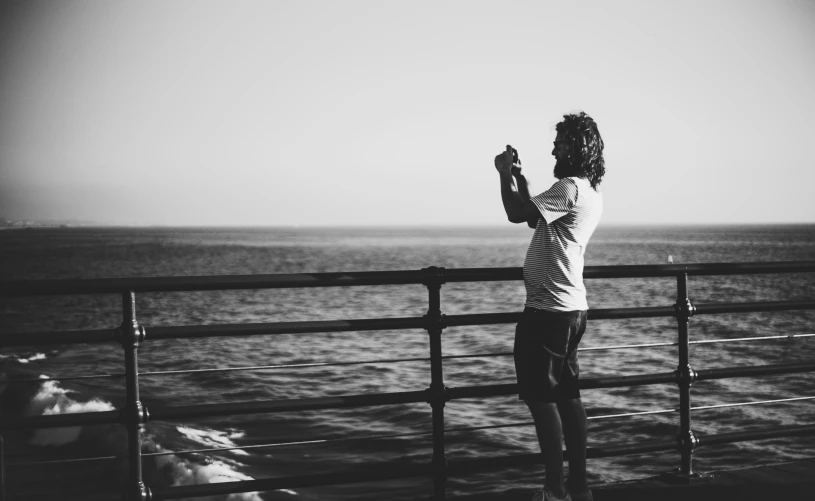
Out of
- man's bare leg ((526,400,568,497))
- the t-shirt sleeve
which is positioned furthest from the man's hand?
man's bare leg ((526,400,568,497))

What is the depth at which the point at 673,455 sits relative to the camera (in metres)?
14.3

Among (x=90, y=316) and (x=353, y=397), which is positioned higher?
(x=353, y=397)

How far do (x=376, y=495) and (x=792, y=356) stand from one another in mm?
19508

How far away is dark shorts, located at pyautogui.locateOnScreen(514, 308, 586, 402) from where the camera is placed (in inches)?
129

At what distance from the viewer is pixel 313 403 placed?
3480 millimetres

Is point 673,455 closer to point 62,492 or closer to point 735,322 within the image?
point 62,492

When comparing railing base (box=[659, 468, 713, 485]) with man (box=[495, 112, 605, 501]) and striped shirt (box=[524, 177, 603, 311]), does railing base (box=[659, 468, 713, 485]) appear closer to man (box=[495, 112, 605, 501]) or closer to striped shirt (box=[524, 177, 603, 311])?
man (box=[495, 112, 605, 501])

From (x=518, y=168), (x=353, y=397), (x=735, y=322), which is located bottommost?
(x=735, y=322)

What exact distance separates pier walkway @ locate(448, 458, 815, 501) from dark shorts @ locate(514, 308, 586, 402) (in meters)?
0.69

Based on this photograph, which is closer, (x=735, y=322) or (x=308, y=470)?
(x=308, y=470)

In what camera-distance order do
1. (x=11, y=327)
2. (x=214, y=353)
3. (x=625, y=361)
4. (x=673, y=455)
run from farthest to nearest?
(x=11, y=327), (x=214, y=353), (x=625, y=361), (x=673, y=455)

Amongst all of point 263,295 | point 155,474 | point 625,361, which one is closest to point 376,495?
point 155,474

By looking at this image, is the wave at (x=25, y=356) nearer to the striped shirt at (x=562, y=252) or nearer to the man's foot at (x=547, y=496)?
the man's foot at (x=547, y=496)

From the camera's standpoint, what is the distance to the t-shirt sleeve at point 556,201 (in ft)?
10.4
